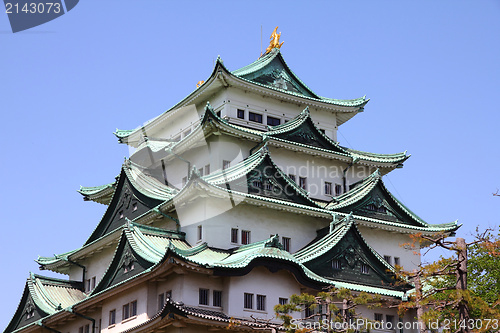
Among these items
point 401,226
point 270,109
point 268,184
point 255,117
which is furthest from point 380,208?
point 255,117

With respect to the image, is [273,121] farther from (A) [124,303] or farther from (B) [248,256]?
(A) [124,303]

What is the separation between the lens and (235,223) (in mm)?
38500

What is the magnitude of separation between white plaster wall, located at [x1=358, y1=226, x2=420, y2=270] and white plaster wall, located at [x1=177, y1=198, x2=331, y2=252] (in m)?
3.05

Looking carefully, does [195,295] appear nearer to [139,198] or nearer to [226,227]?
[226,227]

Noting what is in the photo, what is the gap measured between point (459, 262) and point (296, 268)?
1670cm

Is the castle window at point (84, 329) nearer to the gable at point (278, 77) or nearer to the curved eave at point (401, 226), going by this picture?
the curved eave at point (401, 226)

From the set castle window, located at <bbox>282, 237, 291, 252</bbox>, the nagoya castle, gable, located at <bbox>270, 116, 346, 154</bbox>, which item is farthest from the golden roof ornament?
castle window, located at <bbox>282, 237, 291, 252</bbox>

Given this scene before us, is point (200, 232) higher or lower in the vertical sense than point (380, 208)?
lower

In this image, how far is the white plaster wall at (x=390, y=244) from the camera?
42562mm

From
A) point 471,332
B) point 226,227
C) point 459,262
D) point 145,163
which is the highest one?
point 145,163

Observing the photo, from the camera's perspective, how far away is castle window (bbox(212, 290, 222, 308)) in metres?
33.8

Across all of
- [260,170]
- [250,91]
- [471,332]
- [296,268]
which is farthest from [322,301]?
[250,91]

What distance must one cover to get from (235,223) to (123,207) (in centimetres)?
884

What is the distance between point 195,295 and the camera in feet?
109
